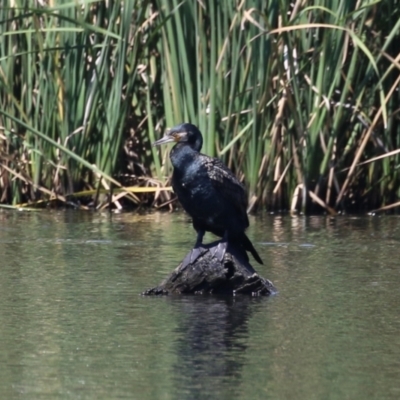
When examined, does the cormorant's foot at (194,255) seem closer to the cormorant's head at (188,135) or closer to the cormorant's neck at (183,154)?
the cormorant's neck at (183,154)

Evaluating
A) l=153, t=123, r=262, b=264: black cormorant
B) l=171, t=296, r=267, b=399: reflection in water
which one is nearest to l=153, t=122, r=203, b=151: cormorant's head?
l=153, t=123, r=262, b=264: black cormorant

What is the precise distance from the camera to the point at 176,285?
260 inches

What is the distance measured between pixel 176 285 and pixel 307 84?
3548mm

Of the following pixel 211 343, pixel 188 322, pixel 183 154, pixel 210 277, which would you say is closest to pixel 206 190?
pixel 183 154

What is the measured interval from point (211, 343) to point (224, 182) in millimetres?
1415

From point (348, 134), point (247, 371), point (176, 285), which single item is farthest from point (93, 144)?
point (247, 371)

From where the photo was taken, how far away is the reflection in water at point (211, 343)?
15.3 feet

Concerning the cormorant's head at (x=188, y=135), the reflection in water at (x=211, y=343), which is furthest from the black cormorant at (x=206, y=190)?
the reflection in water at (x=211, y=343)

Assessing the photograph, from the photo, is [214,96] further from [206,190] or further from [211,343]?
[211,343]

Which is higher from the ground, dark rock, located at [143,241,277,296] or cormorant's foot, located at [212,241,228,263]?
cormorant's foot, located at [212,241,228,263]

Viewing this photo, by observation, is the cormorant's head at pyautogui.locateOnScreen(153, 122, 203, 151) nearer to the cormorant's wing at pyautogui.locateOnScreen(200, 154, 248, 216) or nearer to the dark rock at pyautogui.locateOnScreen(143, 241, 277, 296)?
the cormorant's wing at pyautogui.locateOnScreen(200, 154, 248, 216)

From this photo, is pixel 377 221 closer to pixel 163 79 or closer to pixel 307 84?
pixel 307 84

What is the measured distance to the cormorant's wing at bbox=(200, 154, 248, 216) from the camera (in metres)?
6.61

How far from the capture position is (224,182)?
663 cm
